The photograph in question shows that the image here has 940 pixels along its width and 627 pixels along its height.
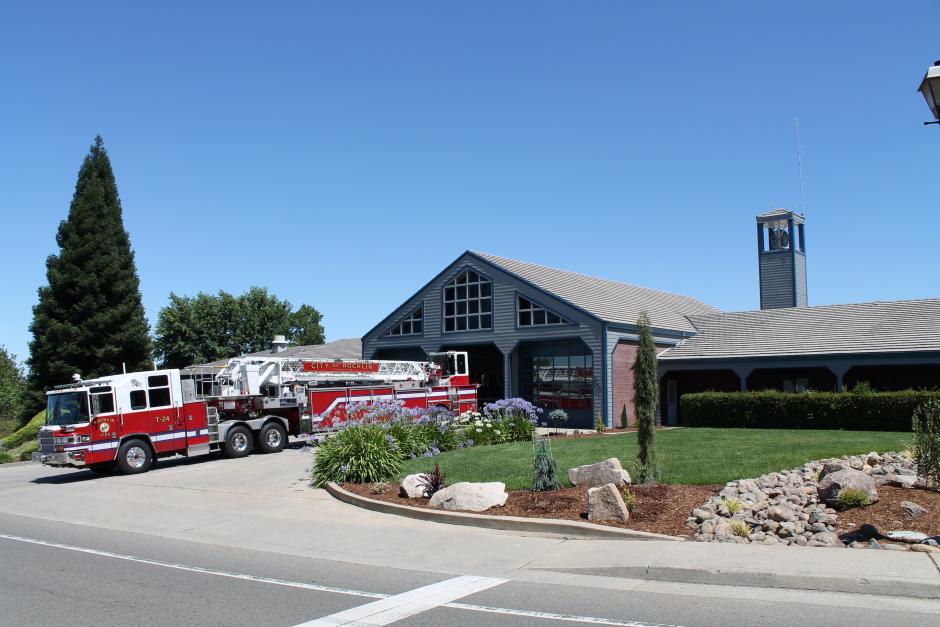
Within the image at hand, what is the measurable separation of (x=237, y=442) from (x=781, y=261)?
28.4 meters

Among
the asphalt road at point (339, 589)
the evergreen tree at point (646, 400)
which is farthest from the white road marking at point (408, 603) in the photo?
the evergreen tree at point (646, 400)

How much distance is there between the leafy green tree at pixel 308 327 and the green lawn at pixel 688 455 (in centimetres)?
6186

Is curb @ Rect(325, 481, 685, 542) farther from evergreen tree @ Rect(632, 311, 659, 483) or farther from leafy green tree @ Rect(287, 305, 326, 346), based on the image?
leafy green tree @ Rect(287, 305, 326, 346)

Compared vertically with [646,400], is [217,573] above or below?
below

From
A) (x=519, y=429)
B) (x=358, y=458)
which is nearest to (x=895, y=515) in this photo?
(x=358, y=458)

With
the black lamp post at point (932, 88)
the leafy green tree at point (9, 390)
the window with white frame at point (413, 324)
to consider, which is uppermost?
the black lamp post at point (932, 88)

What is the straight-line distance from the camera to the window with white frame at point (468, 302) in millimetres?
34000

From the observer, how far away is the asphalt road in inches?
267

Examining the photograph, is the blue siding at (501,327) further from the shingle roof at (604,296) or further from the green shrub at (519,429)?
the green shrub at (519,429)

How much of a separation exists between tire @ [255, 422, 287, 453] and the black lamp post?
2017 centimetres

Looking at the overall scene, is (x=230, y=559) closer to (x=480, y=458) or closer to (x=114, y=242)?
(x=480, y=458)

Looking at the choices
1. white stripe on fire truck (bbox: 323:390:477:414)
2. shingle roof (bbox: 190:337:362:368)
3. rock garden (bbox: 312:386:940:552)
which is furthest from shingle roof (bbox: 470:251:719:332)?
shingle roof (bbox: 190:337:362:368)

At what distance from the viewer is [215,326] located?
205 feet

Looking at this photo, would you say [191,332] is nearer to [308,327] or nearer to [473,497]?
[308,327]
